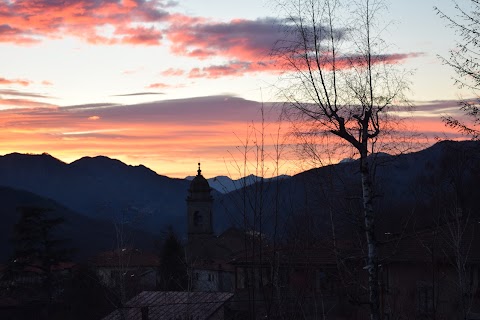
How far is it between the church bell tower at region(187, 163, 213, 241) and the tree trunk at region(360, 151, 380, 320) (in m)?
59.3

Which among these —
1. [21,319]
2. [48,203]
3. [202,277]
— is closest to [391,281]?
[21,319]

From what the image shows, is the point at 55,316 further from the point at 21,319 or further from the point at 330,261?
the point at 330,261

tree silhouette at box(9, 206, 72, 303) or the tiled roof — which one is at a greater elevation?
tree silhouette at box(9, 206, 72, 303)

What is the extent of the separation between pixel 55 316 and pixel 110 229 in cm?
10686

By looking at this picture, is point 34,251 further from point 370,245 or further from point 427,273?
point 370,245

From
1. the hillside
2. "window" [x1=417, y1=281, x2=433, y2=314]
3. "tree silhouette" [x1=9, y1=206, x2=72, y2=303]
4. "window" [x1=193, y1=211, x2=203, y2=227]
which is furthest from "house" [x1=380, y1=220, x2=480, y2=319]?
the hillside

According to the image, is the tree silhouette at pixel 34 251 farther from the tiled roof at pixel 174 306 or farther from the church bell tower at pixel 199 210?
the church bell tower at pixel 199 210

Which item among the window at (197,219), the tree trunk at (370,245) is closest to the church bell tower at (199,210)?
the window at (197,219)

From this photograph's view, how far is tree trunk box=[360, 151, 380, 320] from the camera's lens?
1250cm

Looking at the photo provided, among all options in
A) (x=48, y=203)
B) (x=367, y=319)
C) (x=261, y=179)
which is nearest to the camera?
(x=261, y=179)

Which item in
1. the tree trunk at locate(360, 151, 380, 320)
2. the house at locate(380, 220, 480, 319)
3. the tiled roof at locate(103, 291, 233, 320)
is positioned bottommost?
the tiled roof at locate(103, 291, 233, 320)

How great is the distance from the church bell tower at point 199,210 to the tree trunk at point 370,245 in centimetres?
5931

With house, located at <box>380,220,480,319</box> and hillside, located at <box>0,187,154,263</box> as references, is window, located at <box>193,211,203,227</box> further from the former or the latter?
house, located at <box>380,220,480,319</box>

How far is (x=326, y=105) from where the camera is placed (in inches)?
527
